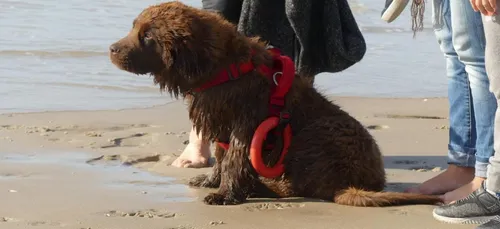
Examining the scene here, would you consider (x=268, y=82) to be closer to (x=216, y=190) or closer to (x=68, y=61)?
(x=216, y=190)

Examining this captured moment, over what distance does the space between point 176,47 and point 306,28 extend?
1085mm

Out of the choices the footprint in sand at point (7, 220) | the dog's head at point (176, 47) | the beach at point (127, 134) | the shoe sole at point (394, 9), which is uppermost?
the shoe sole at point (394, 9)

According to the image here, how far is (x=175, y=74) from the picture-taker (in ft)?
15.4

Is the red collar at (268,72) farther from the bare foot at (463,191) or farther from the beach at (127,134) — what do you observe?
the bare foot at (463,191)

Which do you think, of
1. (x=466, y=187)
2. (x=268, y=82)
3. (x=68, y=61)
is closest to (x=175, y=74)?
(x=268, y=82)

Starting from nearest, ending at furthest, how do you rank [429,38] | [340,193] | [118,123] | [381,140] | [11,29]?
1. [340,193]
2. [381,140]
3. [118,123]
4. [11,29]
5. [429,38]

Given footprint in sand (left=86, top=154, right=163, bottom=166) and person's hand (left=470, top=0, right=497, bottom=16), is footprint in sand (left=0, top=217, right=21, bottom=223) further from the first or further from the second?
person's hand (left=470, top=0, right=497, bottom=16)

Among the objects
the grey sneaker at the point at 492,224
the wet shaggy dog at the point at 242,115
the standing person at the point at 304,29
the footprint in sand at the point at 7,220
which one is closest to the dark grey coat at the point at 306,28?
the standing person at the point at 304,29

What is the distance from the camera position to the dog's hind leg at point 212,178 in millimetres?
4988

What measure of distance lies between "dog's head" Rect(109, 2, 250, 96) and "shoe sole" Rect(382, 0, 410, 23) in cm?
76

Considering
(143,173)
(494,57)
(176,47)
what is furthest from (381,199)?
(143,173)

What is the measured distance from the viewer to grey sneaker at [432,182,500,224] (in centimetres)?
422

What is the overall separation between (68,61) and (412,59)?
12.2ft

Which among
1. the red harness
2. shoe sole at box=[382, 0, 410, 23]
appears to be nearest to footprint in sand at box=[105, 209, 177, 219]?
the red harness
